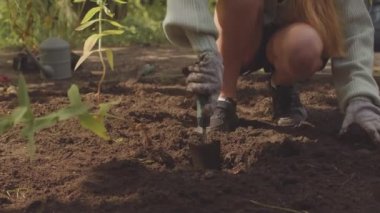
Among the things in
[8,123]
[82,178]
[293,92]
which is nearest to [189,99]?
[293,92]

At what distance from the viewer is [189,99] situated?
3.05m

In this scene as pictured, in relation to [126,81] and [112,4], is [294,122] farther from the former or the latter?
[112,4]

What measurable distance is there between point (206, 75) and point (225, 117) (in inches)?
24.2

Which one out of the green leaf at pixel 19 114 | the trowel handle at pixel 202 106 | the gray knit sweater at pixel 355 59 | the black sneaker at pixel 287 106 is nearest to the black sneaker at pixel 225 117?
the black sneaker at pixel 287 106

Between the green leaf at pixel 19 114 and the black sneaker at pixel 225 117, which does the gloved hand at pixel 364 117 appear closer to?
the black sneaker at pixel 225 117

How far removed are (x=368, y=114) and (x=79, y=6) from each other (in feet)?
9.96

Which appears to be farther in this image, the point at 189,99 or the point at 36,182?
the point at 189,99

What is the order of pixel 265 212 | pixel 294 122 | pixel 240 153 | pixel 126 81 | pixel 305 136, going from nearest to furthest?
pixel 265 212, pixel 240 153, pixel 305 136, pixel 294 122, pixel 126 81

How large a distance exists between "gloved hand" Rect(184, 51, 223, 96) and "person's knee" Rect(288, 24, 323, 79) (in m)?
0.47

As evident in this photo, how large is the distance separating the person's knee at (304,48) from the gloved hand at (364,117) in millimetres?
183

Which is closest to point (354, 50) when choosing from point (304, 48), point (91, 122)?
point (304, 48)

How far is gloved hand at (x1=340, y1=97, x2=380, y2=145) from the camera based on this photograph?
89.5 inches

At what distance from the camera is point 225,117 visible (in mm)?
2553

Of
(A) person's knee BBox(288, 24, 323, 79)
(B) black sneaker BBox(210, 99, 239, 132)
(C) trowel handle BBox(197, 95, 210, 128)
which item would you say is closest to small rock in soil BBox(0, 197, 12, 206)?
(C) trowel handle BBox(197, 95, 210, 128)
